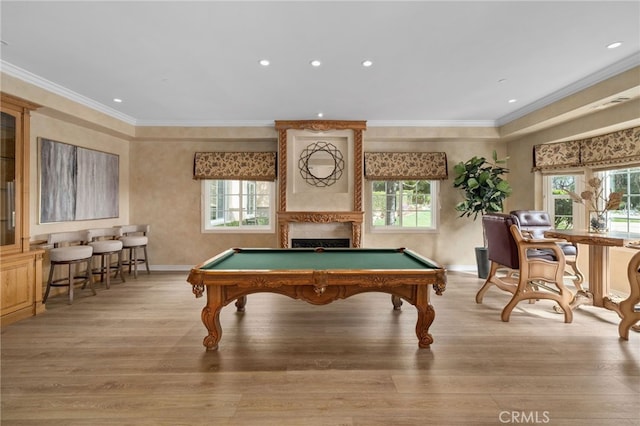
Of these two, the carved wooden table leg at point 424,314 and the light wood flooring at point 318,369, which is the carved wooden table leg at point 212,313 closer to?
the light wood flooring at point 318,369

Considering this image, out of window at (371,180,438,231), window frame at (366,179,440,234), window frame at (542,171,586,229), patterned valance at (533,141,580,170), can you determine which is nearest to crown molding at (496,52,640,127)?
patterned valance at (533,141,580,170)

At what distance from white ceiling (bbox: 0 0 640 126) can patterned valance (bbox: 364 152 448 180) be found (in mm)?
1199

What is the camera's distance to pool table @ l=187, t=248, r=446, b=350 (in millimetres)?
2385

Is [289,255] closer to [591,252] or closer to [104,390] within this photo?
[104,390]

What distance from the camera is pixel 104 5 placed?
7.21 ft

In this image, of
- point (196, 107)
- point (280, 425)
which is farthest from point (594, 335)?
point (196, 107)

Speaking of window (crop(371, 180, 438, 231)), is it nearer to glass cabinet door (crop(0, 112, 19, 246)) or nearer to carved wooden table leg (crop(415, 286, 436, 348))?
carved wooden table leg (crop(415, 286, 436, 348))

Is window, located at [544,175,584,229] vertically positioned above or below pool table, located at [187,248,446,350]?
above

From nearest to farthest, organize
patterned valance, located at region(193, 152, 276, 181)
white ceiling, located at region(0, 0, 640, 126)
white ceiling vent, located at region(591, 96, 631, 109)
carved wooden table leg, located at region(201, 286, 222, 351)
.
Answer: white ceiling, located at region(0, 0, 640, 126), carved wooden table leg, located at region(201, 286, 222, 351), white ceiling vent, located at region(591, 96, 631, 109), patterned valance, located at region(193, 152, 276, 181)

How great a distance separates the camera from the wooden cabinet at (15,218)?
10.1 ft

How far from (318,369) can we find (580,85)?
436 centimetres

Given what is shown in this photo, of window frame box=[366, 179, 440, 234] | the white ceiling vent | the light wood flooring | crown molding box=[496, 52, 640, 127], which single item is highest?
crown molding box=[496, 52, 640, 127]

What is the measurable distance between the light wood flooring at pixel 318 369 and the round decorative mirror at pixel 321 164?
248 cm

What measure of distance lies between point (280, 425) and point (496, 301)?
10.7 ft
